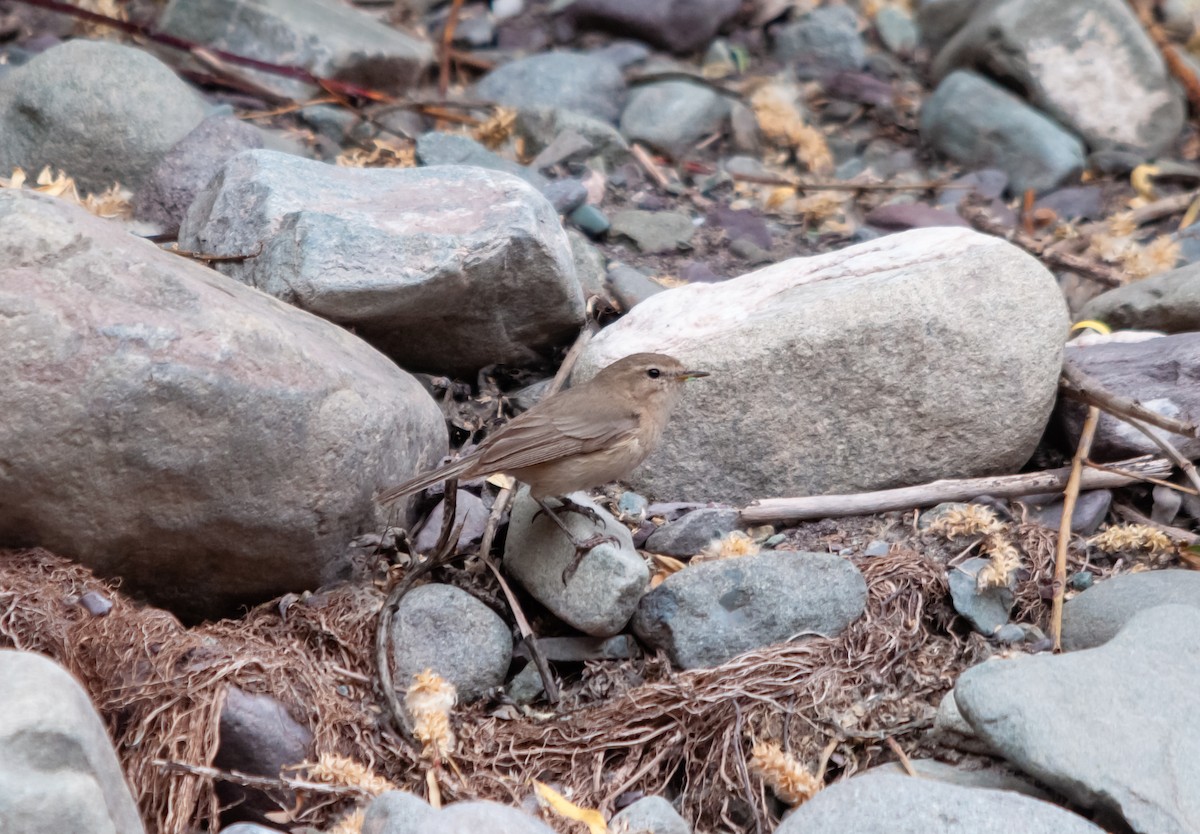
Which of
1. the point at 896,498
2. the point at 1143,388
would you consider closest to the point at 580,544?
the point at 896,498

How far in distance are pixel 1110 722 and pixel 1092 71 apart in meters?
6.03

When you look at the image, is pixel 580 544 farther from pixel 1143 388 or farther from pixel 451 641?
pixel 1143 388

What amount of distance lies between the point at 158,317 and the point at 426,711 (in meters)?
1.36

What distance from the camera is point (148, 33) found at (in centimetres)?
748

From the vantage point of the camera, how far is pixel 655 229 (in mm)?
6805

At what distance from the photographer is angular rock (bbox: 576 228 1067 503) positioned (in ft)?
15.7

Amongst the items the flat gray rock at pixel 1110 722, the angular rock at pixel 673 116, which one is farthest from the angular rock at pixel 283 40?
the flat gray rock at pixel 1110 722

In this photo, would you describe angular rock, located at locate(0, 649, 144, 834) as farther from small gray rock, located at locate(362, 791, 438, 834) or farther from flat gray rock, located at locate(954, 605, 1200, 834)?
flat gray rock, located at locate(954, 605, 1200, 834)

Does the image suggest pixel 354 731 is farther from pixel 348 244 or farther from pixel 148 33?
pixel 148 33

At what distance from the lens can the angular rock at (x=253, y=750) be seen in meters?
3.55

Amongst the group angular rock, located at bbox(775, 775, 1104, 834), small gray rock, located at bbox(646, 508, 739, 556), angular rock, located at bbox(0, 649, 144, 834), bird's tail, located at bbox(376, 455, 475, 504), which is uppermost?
angular rock, located at bbox(0, 649, 144, 834)

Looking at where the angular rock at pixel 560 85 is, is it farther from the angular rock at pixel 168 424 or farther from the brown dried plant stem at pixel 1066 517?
the angular rock at pixel 168 424

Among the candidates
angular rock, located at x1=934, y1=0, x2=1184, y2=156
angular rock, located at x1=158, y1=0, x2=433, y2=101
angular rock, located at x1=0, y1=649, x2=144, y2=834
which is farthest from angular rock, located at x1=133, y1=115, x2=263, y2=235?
angular rock, located at x1=934, y1=0, x2=1184, y2=156

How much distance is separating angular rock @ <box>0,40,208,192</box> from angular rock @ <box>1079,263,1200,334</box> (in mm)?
4327
